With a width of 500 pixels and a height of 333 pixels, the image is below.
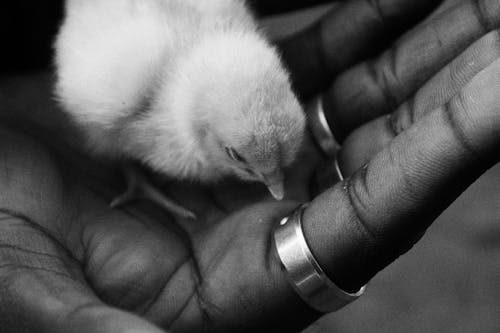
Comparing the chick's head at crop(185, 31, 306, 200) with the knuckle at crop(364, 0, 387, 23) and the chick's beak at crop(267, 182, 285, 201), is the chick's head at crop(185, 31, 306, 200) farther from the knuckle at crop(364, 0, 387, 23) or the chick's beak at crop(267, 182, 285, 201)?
the knuckle at crop(364, 0, 387, 23)

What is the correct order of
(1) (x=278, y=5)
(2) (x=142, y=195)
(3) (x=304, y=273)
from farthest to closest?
Answer: (1) (x=278, y=5) < (2) (x=142, y=195) < (3) (x=304, y=273)

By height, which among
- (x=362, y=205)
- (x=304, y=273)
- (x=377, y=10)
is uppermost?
(x=377, y=10)

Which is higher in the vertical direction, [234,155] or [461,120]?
[461,120]

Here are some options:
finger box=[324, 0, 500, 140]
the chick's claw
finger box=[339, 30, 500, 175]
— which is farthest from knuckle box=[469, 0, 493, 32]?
the chick's claw

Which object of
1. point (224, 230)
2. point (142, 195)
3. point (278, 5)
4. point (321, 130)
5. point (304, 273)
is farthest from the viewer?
point (278, 5)

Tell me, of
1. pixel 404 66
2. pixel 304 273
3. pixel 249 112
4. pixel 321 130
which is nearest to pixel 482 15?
pixel 404 66

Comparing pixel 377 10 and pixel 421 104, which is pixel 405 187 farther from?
pixel 377 10

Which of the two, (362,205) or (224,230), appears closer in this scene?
(362,205)
